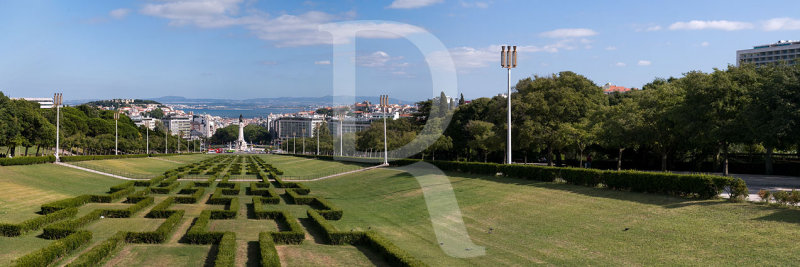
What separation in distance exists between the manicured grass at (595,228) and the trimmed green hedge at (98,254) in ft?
25.8

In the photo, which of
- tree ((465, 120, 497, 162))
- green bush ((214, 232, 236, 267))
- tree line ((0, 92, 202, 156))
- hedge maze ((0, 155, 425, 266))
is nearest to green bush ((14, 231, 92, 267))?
hedge maze ((0, 155, 425, 266))

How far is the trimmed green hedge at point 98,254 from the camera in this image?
13.2 m

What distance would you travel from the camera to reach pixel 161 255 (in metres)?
15.2

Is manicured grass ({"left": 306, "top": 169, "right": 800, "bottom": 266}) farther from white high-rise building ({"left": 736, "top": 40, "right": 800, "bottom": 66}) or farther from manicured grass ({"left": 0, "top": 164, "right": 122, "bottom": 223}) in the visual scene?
white high-rise building ({"left": 736, "top": 40, "right": 800, "bottom": 66})

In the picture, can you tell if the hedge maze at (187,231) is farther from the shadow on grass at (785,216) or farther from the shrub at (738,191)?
the shrub at (738,191)

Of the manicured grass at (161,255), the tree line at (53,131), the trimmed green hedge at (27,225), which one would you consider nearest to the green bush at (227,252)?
the manicured grass at (161,255)

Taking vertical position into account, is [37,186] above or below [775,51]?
below

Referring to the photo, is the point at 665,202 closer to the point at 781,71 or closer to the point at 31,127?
the point at 781,71

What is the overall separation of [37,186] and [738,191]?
34.0 meters

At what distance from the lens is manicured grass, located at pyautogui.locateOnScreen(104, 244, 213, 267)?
1427 centimetres

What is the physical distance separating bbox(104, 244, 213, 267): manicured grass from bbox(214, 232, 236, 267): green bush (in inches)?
19.6

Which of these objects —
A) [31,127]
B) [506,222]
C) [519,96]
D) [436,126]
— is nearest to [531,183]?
[506,222]

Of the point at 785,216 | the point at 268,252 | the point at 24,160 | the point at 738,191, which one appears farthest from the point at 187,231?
the point at 24,160

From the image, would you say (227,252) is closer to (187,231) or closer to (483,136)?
(187,231)
